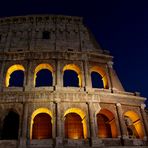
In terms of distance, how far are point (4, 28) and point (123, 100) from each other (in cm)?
1275

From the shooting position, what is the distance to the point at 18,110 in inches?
618

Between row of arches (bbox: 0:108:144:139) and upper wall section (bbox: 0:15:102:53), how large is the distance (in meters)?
5.56

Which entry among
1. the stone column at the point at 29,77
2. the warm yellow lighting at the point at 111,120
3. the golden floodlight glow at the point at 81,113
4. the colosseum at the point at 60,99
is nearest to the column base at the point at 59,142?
the colosseum at the point at 60,99

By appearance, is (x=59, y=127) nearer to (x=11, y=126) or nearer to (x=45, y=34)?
(x=11, y=126)

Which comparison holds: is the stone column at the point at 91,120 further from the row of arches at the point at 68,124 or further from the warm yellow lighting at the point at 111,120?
the warm yellow lighting at the point at 111,120

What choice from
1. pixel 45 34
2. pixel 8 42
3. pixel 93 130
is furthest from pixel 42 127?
→ pixel 45 34

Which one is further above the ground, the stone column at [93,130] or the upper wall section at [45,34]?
the upper wall section at [45,34]

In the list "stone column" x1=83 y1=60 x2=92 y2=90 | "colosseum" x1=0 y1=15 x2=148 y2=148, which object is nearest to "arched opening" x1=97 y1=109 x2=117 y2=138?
"colosseum" x1=0 y1=15 x2=148 y2=148

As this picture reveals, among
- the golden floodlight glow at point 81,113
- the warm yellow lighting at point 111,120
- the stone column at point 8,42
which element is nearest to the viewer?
the golden floodlight glow at point 81,113

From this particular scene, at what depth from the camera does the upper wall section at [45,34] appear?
19.3 m

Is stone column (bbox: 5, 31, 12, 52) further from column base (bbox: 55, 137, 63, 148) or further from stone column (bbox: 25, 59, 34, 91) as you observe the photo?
column base (bbox: 55, 137, 63, 148)

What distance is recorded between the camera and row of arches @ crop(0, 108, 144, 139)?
16109 mm

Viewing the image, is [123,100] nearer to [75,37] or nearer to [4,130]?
[75,37]

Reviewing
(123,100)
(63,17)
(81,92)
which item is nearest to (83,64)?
(81,92)
